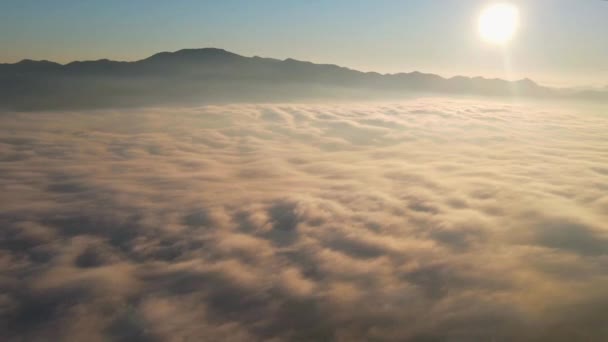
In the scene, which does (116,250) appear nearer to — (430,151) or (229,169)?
(229,169)

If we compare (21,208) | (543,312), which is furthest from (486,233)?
(21,208)

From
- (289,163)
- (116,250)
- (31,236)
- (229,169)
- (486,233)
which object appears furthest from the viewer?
(289,163)

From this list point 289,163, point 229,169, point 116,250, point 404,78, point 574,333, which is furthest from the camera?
point 404,78

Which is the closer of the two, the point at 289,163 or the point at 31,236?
the point at 31,236

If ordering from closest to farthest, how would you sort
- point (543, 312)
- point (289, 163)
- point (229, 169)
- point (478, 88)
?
point (543, 312), point (229, 169), point (289, 163), point (478, 88)

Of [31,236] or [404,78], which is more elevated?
[404,78]

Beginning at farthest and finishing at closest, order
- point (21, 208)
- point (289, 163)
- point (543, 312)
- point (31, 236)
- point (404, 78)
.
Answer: point (404, 78) < point (289, 163) < point (21, 208) < point (31, 236) < point (543, 312)

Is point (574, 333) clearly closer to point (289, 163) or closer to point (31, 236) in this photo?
point (31, 236)

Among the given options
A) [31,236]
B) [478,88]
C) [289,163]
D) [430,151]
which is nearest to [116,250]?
[31,236]

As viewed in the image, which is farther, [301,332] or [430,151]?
[430,151]
